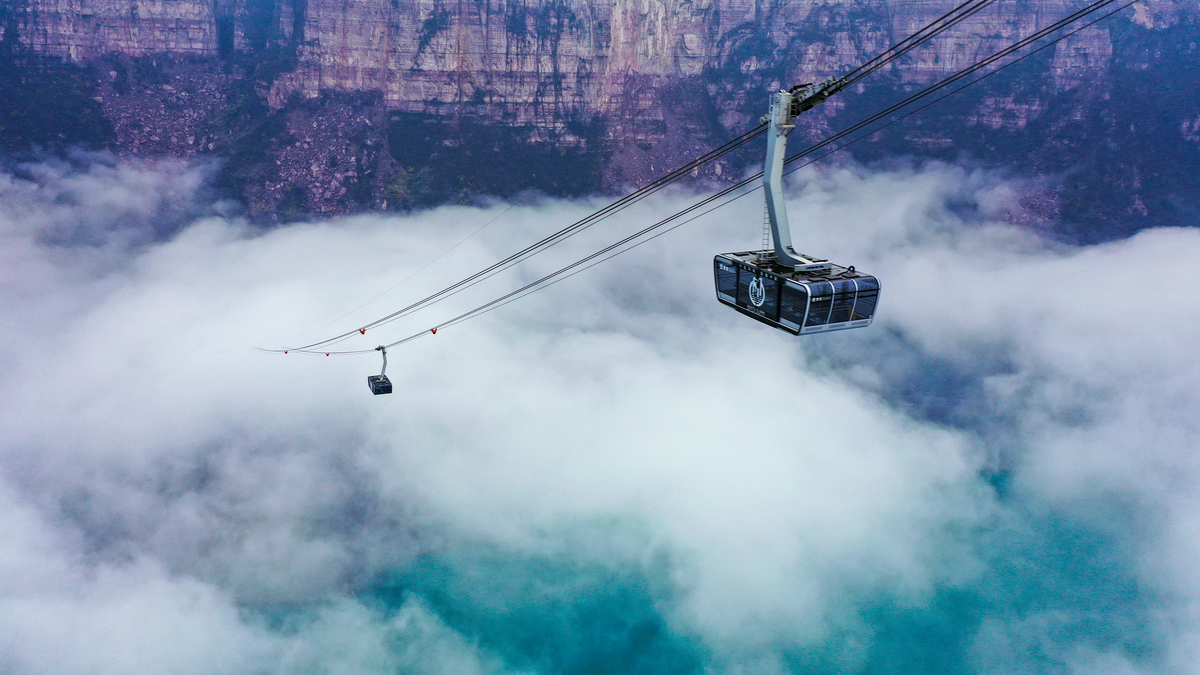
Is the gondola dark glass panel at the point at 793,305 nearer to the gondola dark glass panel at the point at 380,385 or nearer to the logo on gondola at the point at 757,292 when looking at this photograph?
the logo on gondola at the point at 757,292

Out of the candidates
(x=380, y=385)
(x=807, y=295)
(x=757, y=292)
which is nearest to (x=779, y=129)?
(x=807, y=295)

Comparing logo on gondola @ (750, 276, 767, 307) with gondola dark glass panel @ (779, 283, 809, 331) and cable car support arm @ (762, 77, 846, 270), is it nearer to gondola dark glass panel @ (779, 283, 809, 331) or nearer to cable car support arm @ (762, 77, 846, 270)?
gondola dark glass panel @ (779, 283, 809, 331)

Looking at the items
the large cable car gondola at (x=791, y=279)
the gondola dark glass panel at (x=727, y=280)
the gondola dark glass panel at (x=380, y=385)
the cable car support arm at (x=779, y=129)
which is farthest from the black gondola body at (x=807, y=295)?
the gondola dark glass panel at (x=380, y=385)

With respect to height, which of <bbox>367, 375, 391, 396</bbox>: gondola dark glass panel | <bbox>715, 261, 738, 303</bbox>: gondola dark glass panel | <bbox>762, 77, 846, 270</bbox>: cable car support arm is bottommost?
<bbox>367, 375, 391, 396</bbox>: gondola dark glass panel

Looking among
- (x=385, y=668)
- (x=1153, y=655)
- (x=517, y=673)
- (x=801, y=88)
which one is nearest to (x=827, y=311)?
(x=801, y=88)

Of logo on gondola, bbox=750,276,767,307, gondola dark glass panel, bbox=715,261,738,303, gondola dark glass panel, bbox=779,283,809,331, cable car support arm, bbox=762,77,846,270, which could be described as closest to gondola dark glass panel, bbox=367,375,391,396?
gondola dark glass panel, bbox=715,261,738,303

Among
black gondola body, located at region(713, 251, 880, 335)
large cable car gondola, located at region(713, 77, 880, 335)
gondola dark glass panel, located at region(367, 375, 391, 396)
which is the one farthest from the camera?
gondola dark glass panel, located at region(367, 375, 391, 396)

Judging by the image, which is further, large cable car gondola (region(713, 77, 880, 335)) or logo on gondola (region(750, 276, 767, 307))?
logo on gondola (region(750, 276, 767, 307))
